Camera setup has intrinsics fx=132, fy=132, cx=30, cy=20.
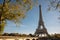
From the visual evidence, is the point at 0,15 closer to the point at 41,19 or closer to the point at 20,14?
the point at 20,14

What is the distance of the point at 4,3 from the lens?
1417 cm

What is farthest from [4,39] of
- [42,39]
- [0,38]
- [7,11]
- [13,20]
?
[42,39]

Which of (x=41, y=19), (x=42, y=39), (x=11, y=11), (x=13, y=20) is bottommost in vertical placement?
(x=42, y=39)

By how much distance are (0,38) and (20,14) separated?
6.10 meters

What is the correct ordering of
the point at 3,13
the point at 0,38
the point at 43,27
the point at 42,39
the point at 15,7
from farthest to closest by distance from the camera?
the point at 43,27, the point at 42,39, the point at 0,38, the point at 15,7, the point at 3,13

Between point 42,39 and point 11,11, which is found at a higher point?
point 11,11

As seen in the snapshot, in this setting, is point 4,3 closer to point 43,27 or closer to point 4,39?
point 4,39

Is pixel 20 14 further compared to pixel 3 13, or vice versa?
pixel 20 14

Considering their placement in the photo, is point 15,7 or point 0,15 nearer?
point 0,15

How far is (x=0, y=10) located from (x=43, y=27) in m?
32.7

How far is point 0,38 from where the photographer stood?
19.4 m

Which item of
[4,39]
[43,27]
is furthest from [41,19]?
[4,39]

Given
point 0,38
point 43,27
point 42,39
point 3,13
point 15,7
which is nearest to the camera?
point 3,13

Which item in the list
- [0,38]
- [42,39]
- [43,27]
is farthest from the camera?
[43,27]
